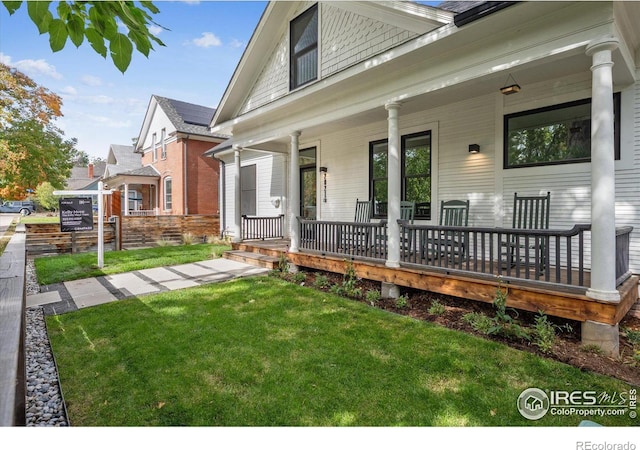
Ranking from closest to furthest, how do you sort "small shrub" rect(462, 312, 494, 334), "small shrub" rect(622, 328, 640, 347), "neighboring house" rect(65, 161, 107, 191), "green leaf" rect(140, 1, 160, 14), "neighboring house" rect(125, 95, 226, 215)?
"green leaf" rect(140, 1, 160, 14) < "small shrub" rect(622, 328, 640, 347) < "small shrub" rect(462, 312, 494, 334) < "neighboring house" rect(125, 95, 226, 215) < "neighboring house" rect(65, 161, 107, 191)

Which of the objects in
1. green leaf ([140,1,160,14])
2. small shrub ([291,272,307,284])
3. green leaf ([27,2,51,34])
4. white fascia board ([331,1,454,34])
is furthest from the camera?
small shrub ([291,272,307,284])

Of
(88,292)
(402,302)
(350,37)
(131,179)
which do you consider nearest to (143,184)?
(131,179)

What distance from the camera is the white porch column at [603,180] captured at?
10.8ft

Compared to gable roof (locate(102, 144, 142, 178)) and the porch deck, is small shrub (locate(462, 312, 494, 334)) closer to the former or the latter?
the porch deck

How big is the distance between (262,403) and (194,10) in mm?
5648

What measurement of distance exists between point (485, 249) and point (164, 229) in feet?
36.6

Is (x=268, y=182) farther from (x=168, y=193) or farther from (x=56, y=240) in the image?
(x=168, y=193)

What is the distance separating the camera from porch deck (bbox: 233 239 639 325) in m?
3.39

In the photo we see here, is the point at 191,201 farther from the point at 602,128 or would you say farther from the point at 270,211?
the point at 602,128

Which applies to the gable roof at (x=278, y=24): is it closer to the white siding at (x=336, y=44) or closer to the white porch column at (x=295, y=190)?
the white siding at (x=336, y=44)

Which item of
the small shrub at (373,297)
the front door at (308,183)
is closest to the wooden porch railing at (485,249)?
the small shrub at (373,297)

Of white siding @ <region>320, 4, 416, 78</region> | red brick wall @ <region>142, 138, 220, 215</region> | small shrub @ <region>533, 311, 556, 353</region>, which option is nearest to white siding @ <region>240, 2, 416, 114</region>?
white siding @ <region>320, 4, 416, 78</region>

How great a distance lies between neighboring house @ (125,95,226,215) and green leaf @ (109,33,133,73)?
13827mm
